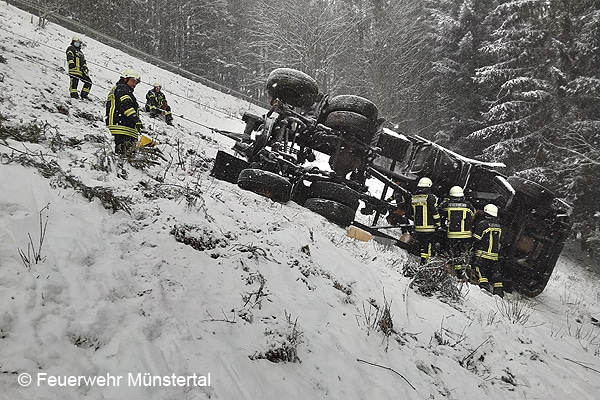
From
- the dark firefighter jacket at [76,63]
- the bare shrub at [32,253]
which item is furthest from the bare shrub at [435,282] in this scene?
the dark firefighter jacket at [76,63]

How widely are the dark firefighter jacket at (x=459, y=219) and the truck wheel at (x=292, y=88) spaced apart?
3573 millimetres

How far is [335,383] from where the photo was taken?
2498 mm

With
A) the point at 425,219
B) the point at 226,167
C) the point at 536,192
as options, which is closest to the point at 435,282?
the point at 425,219

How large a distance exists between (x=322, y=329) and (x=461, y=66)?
1885cm

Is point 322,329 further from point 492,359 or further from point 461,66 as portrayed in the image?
point 461,66

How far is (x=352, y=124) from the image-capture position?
258 inches

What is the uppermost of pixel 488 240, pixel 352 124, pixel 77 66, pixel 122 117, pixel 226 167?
pixel 352 124

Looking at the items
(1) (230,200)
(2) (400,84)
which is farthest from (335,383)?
(2) (400,84)

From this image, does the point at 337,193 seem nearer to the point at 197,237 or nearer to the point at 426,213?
the point at 426,213

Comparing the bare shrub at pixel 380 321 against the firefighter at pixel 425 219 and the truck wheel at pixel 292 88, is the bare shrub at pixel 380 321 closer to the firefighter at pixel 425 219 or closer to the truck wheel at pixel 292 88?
the firefighter at pixel 425 219

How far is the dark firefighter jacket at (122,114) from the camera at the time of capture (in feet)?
17.1

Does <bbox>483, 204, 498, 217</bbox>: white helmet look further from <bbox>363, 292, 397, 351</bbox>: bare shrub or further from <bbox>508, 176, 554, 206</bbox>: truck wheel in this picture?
<bbox>363, 292, 397, 351</bbox>: bare shrub

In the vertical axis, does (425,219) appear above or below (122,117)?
below

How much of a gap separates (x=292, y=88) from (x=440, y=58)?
16.1 meters
